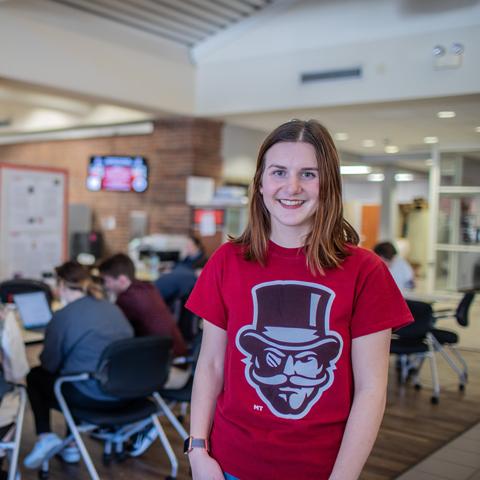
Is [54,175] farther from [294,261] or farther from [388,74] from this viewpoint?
[294,261]

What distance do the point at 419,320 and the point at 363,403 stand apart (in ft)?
14.8

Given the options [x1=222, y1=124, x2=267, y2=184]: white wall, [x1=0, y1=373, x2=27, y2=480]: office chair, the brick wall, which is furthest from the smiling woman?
[x1=222, y1=124, x2=267, y2=184]: white wall

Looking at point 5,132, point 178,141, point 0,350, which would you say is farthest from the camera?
point 5,132

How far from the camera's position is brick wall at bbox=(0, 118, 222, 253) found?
9258 millimetres

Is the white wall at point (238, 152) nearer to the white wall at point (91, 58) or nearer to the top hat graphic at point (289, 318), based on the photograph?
the white wall at point (91, 58)

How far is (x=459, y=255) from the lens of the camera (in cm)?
945

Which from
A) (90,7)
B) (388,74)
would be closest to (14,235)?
(90,7)

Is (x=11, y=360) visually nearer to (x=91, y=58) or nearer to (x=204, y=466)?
(x=204, y=466)

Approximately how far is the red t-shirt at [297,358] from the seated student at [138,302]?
284 centimetres

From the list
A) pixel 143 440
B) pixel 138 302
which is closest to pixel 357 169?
pixel 138 302

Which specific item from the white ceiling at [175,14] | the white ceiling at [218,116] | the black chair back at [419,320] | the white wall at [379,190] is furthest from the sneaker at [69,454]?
the white wall at [379,190]

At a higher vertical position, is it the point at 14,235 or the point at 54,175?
the point at 54,175

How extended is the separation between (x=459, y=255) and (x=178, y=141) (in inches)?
166

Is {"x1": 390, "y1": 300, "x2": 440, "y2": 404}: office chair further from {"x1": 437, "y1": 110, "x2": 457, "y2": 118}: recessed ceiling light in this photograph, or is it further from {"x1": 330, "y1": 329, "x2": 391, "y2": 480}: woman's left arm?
{"x1": 330, "y1": 329, "x2": 391, "y2": 480}: woman's left arm
